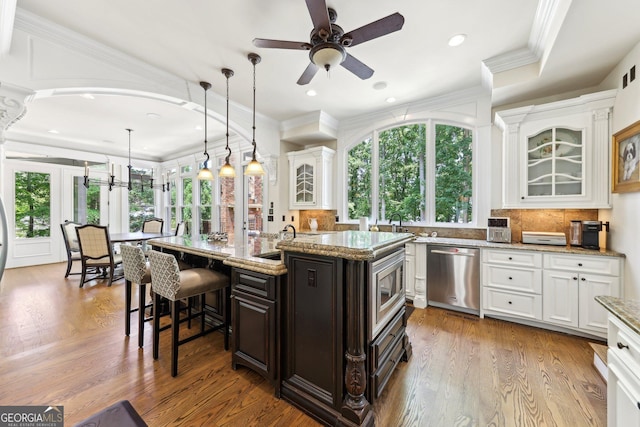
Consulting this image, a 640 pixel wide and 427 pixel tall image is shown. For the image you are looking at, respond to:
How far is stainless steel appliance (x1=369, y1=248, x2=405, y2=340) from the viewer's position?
162cm

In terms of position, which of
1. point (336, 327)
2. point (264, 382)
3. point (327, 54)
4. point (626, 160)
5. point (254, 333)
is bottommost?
point (264, 382)

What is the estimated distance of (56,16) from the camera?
7.14 feet

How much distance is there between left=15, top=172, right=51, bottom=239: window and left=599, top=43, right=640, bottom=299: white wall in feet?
32.3

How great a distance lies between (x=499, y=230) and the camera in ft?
10.5

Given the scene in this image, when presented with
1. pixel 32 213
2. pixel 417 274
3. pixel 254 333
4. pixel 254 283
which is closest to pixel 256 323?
pixel 254 333

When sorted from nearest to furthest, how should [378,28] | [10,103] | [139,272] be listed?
[378,28] < [10,103] < [139,272]

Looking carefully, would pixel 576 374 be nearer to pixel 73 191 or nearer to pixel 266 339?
pixel 266 339

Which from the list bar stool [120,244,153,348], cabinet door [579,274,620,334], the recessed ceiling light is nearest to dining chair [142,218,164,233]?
bar stool [120,244,153,348]

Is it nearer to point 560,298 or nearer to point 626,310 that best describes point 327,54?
point 626,310

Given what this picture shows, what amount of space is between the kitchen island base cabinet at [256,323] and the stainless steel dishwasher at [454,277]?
2.40 metres

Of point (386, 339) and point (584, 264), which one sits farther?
point (584, 264)

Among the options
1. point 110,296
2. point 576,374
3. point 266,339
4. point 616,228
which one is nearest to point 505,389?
point 576,374

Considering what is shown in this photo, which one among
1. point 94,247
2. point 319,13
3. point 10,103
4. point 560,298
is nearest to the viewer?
point 319,13

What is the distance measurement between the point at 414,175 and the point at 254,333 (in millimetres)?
3345
